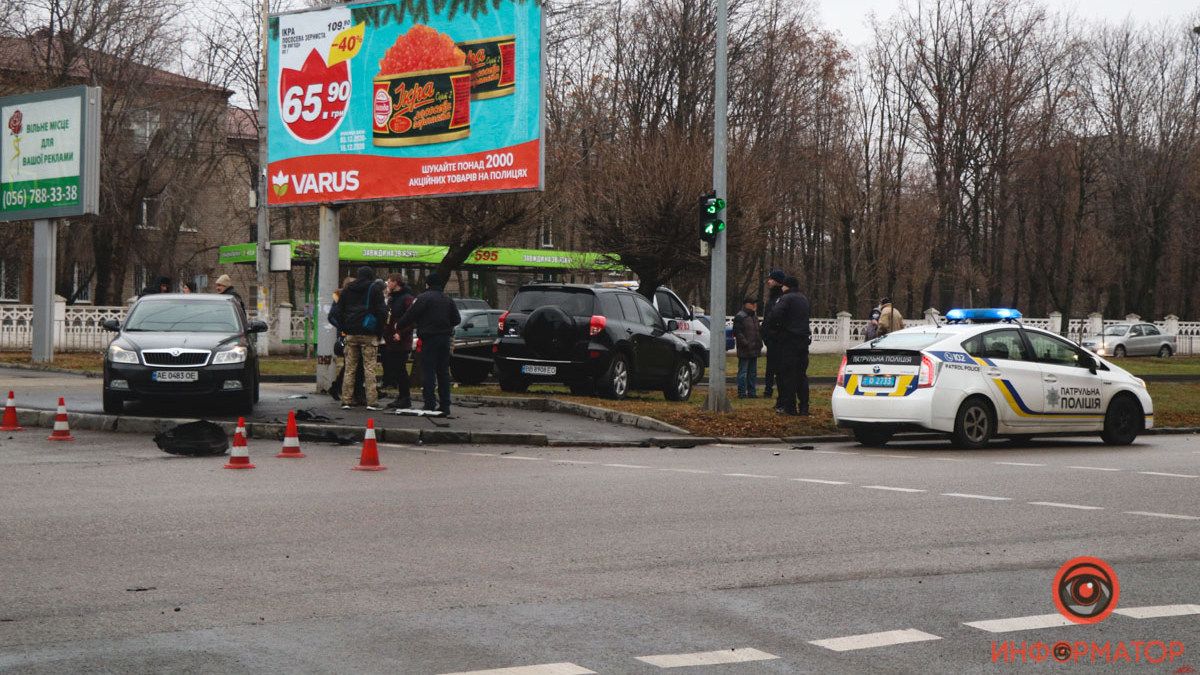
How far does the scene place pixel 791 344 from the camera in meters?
18.9

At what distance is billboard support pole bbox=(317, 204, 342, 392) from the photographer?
20719 mm

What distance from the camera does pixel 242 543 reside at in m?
8.40

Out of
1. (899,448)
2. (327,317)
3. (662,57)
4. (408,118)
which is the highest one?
(662,57)

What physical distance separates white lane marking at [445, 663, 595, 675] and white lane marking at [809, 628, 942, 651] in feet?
3.69

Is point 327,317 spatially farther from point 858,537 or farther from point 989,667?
point 989,667

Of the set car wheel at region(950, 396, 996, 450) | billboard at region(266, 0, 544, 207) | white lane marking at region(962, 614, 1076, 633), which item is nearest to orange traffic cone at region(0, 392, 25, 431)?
billboard at region(266, 0, 544, 207)

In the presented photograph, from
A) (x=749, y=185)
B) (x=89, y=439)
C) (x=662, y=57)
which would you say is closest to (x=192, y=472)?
(x=89, y=439)

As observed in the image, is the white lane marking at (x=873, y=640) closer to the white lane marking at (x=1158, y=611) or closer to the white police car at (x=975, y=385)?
the white lane marking at (x=1158, y=611)

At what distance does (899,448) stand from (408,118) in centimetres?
856

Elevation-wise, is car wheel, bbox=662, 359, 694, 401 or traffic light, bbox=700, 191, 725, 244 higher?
traffic light, bbox=700, 191, 725, 244

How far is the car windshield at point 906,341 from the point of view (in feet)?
54.0

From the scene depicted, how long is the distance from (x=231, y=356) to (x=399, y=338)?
234 centimetres

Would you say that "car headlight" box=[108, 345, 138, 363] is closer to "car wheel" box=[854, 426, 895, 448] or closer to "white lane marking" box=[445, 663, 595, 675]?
"car wheel" box=[854, 426, 895, 448]

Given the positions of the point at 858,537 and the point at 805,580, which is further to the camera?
the point at 858,537
